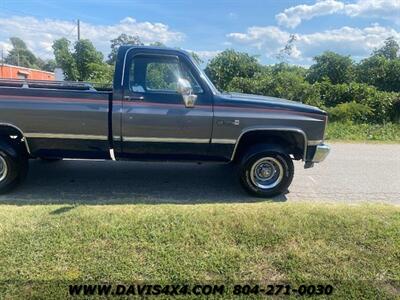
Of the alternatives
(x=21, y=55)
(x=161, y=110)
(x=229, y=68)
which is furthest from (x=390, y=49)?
(x=21, y=55)

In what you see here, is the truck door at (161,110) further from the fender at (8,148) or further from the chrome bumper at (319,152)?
the chrome bumper at (319,152)

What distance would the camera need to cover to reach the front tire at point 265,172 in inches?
198

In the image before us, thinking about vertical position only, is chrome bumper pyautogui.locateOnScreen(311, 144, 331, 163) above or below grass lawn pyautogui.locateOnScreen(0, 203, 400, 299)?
above

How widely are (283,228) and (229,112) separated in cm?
184

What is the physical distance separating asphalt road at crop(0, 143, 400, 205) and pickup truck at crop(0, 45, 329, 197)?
492 mm

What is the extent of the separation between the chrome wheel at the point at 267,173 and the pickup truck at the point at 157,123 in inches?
0.6

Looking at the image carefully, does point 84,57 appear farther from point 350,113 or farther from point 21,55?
point 21,55

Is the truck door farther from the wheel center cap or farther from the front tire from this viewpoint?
the wheel center cap

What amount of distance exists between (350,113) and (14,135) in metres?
11.6

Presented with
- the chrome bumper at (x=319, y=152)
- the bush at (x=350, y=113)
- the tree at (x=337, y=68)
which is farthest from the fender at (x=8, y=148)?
the tree at (x=337, y=68)

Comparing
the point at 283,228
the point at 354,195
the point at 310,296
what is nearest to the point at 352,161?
the point at 354,195

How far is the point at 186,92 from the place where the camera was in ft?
15.9

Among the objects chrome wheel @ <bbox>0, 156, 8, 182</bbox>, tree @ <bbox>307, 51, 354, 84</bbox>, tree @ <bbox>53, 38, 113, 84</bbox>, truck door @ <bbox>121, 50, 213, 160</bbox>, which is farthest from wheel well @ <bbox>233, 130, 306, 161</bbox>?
tree @ <bbox>53, 38, 113, 84</bbox>

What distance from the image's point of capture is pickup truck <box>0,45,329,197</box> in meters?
4.73
